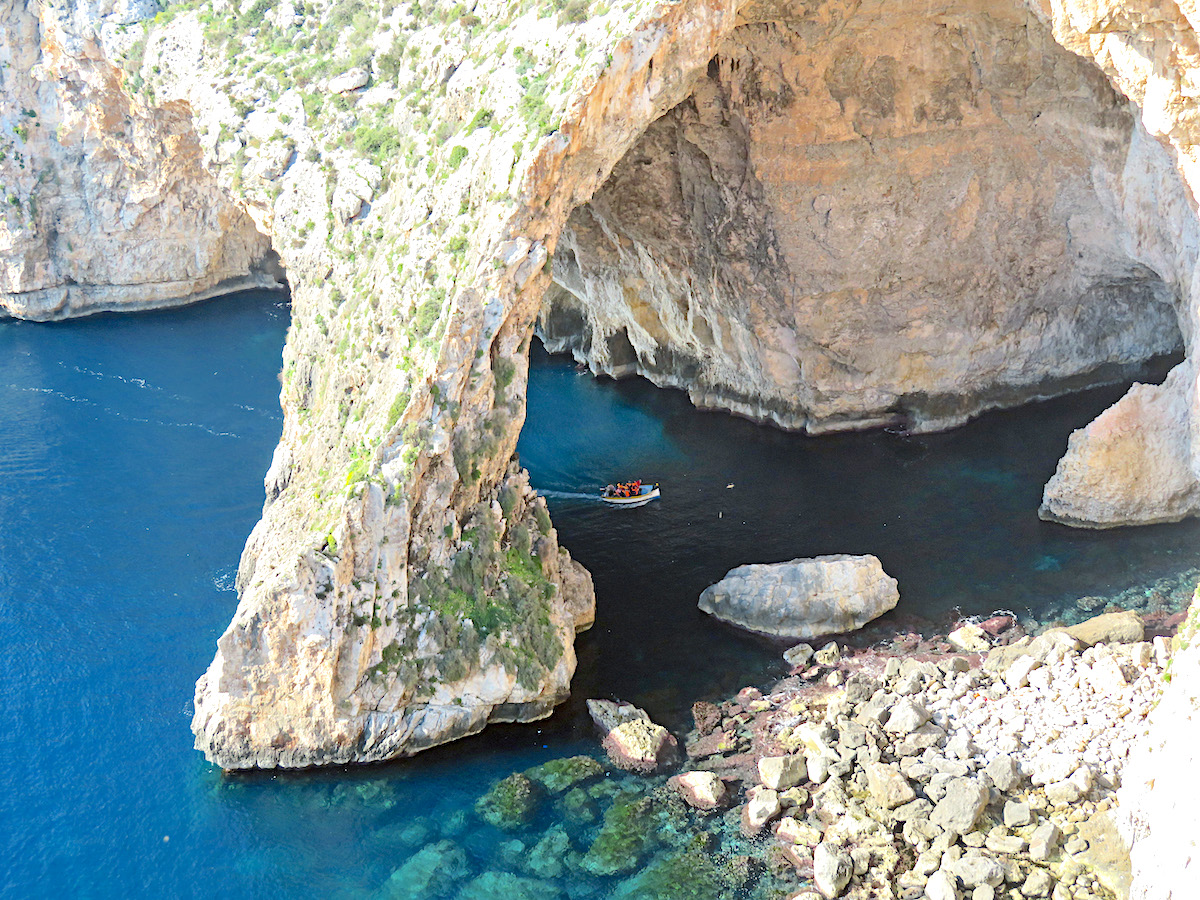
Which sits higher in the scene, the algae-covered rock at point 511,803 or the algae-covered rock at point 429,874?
the algae-covered rock at point 511,803

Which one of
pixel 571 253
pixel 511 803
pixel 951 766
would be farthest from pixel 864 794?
pixel 571 253

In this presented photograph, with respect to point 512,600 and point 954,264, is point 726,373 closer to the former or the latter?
point 954,264

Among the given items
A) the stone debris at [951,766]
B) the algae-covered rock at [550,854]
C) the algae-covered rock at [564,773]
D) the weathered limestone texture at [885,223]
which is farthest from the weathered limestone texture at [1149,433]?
→ the algae-covered rock at [550,854]

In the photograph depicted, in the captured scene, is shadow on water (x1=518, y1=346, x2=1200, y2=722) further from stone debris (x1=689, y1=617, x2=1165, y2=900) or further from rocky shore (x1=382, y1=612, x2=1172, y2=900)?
stone debris (x1=689, y1=617, x2=1165, y2=900)

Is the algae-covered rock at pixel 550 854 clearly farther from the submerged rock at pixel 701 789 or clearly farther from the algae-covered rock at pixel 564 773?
the submerged rock at pixel 701 789

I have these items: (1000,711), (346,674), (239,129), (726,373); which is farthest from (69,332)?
(1000,711)
